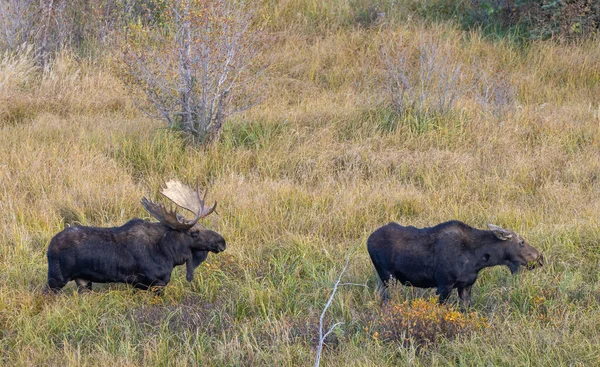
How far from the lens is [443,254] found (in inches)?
249

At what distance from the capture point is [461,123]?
1027 cm

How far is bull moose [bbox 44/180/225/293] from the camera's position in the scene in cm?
641

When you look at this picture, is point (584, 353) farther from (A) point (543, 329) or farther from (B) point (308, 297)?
(B) point (308, 297)

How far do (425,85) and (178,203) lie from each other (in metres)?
5.30

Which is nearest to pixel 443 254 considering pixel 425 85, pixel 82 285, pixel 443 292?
pixel 443 292

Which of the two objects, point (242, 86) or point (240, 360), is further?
point (242, 86)

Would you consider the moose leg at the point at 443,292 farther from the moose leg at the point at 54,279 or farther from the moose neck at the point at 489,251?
the moose leg at the point at 54,279

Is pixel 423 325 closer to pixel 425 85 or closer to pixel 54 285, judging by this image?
pixel 54 285

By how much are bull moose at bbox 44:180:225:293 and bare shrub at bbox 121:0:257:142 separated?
10.4 feet

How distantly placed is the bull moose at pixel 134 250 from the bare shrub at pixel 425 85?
431 centimetres

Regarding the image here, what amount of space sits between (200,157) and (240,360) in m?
4.36

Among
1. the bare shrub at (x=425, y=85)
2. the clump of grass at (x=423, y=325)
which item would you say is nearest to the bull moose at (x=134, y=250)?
the clump of grass at (x=423, y=325)

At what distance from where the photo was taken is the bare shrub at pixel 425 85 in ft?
34.5

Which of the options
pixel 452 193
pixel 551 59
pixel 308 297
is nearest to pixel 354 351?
pixel 308 297
